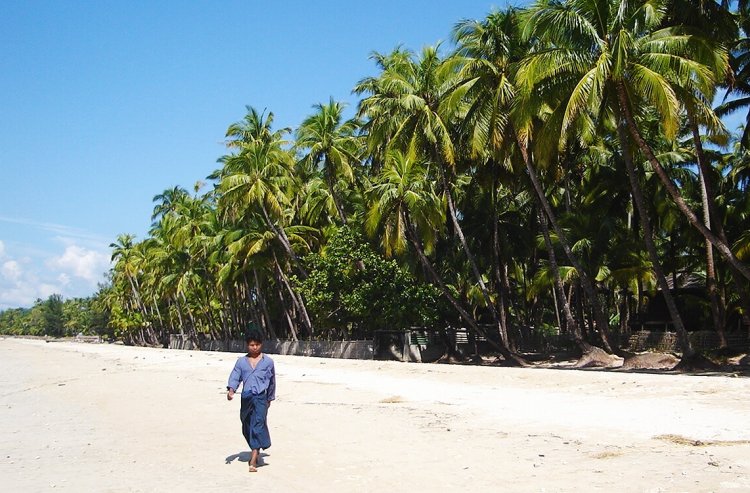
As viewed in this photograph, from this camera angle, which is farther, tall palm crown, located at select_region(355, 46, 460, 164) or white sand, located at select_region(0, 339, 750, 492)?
tall palm crown, located at select_region(355, 46, 460, 164)

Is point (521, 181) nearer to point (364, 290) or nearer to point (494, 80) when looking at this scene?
point (494, 80)

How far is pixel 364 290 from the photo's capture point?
32.0m

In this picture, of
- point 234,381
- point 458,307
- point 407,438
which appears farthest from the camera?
point 458,307

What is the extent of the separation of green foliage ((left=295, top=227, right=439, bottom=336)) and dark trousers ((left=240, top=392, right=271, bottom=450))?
23.1m

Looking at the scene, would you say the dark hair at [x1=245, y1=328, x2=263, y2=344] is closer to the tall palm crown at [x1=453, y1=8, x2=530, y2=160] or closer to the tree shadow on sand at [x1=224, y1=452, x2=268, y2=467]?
the tree shadow on sand at [x1=224, y1=452, x2=268, y2=467]

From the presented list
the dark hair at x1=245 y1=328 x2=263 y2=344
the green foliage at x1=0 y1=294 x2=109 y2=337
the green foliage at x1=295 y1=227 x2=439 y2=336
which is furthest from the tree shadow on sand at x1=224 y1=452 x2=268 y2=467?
the green foliage at x1=0 y1=294 x2=109 y2=337

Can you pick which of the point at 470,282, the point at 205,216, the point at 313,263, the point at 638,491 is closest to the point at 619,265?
the point at 470,282

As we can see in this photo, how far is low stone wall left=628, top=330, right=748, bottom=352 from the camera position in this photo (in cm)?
2405

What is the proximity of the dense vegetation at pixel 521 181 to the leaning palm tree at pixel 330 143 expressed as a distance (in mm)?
121

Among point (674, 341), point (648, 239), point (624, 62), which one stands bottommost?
point (674, 341)

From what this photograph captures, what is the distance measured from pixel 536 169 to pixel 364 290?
1001 cm

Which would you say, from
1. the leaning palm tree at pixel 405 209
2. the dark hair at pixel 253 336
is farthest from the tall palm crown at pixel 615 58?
the dark hair at pixel 253 336

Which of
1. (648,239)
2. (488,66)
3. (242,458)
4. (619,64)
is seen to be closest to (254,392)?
(242,458)

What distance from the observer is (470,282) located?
35.7 m
